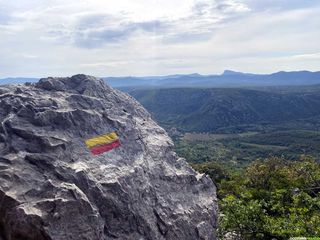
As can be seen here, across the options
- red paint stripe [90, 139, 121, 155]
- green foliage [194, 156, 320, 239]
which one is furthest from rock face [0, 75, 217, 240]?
green foliage [194, 156, 320, 239]

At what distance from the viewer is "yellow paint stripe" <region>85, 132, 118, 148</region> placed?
21891 mm

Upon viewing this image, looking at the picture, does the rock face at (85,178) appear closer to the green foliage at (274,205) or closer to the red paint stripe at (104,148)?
the red paint stripe at (104,148)

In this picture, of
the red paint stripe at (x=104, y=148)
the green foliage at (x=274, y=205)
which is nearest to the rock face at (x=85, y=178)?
the red paint stripe at (x=104, y=148)

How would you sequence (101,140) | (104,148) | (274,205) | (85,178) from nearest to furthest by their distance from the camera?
(85,178) → (104,148) → (101,140) → (274,205)

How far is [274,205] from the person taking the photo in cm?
3183

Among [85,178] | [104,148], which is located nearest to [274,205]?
[104,148]

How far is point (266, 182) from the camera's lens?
44.8 m

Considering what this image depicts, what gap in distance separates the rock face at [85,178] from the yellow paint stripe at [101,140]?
335mm

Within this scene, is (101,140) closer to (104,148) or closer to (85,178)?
(104,148)

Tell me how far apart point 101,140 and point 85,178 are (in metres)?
3.89

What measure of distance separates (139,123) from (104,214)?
9.71 m

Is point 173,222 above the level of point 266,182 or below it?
above

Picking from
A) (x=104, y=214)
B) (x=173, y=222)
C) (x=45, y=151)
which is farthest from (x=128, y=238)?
(x=45, y=151)

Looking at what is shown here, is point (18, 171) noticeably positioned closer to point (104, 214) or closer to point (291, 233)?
point (104, 214)
